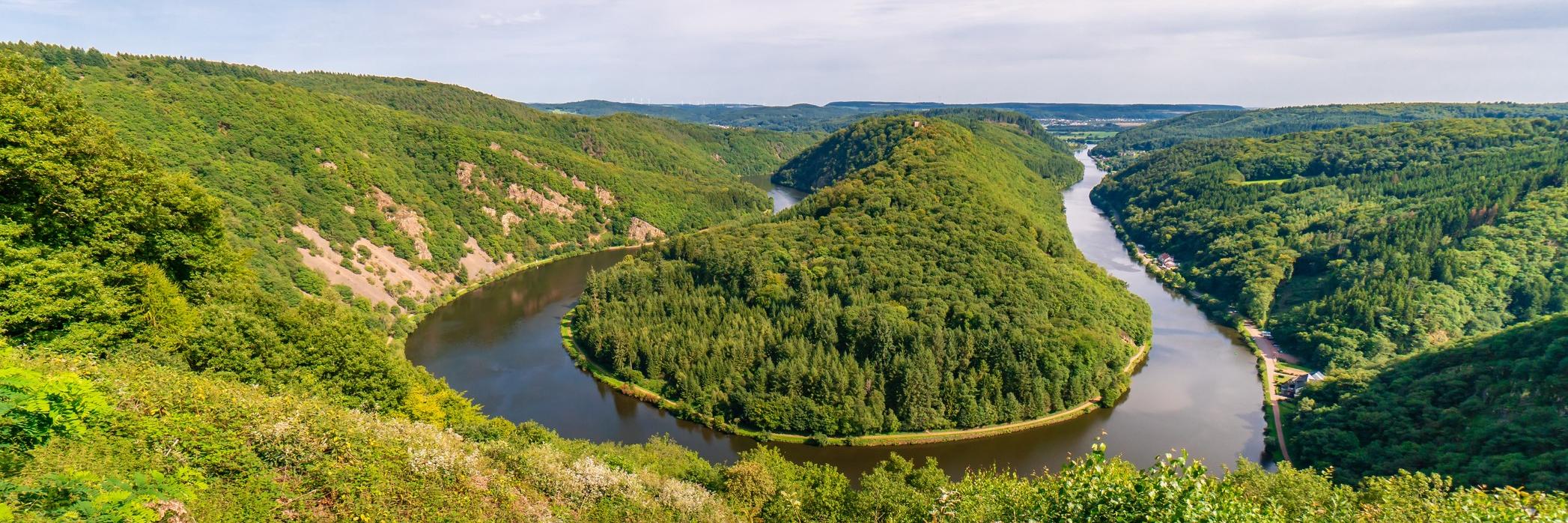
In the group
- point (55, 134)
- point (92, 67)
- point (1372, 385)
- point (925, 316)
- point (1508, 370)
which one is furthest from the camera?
point (92, 67)

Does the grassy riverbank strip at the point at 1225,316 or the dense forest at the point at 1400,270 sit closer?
the dense forest at the point at 1400,270

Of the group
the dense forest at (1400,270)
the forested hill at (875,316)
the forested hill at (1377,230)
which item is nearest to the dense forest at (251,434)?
the forested hill at (875,316)

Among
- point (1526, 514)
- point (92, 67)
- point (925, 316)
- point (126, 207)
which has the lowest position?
point (925, 316)

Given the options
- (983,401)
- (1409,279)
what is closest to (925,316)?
(983,401)

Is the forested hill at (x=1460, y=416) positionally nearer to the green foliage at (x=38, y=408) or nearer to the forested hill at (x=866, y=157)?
the green foliage at (x=38, y=408)

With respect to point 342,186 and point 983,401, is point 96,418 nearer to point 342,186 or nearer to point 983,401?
point 983,401

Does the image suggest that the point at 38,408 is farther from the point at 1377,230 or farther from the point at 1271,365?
the point at 1377,230

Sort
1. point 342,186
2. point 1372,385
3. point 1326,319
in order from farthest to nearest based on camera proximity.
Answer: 1. point 342,186
2. point 1326,319
3. point 1372,385
